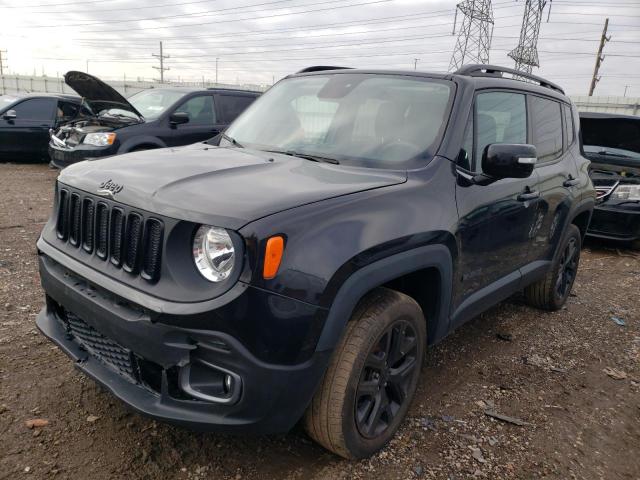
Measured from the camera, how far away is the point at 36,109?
10.6 metres

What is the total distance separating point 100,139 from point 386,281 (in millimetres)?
6536

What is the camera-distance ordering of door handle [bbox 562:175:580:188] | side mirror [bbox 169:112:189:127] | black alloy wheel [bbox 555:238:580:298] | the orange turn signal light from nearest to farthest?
the orange turn signal light < door handle [bbox 562:175:580:188] < black alloy wheel [bbox 555:238:580:298] < side mirror [bbox 169:112:189:127]

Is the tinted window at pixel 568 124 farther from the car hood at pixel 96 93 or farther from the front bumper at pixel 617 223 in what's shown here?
the car hood at pixel 96 93

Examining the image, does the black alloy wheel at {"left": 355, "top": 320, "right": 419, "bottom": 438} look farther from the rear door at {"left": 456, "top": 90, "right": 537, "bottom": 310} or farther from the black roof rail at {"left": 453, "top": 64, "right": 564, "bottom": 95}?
the black roof rail at {"left": 453, "top": 64, "right": 564, "bottom": 95}

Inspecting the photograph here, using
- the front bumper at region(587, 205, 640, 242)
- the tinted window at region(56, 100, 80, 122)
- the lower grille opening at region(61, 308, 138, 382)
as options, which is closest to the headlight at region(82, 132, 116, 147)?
the tinted window at region(56, 100, 80, 122)

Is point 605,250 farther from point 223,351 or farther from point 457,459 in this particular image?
point 223,351

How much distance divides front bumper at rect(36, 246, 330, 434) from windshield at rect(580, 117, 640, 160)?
6.66 metres

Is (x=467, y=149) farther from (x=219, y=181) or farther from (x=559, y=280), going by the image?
(x=559, y=280)

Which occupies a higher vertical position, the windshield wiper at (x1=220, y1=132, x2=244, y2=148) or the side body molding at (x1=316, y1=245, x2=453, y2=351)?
the windshield wiper at (x1=220, y1=132, x2=244, y2=148)

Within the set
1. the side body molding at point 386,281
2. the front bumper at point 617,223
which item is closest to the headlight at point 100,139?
the side body molding at point 386,281

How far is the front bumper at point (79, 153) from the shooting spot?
7.45 meters

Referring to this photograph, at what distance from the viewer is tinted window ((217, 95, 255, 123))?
855 cm

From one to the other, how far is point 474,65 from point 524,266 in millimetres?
1440

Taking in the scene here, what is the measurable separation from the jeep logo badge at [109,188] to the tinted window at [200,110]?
6149 millimetres
